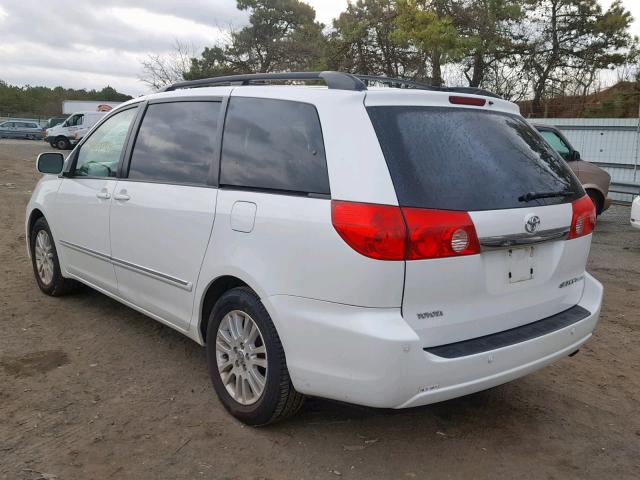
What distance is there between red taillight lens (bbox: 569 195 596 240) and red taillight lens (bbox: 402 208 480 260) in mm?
838

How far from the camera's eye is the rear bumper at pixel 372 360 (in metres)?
2.52

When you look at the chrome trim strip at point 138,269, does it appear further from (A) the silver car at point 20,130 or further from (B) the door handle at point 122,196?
(A) the silver car at point 20,130

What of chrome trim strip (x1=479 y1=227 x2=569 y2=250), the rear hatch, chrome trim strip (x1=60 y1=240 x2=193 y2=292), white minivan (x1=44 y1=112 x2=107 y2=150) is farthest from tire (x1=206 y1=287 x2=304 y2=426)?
white minivan (x1=44 y1=112 x2=107 y2=150)

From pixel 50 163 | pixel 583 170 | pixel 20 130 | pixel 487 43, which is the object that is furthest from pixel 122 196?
pixel 20 130

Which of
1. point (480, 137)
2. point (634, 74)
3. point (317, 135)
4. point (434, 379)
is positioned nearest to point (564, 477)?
point (434, 379)

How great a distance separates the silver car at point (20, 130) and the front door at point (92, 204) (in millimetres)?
44201

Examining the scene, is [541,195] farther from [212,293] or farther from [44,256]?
[44,256]

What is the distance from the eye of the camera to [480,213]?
8.86 ft

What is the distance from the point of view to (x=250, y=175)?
10.4 ft

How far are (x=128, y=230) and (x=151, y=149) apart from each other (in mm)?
550

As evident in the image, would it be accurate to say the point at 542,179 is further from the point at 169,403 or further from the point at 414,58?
the point at 414,58

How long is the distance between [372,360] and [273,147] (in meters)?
1.22

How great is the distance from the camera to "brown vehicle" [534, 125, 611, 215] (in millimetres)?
10258

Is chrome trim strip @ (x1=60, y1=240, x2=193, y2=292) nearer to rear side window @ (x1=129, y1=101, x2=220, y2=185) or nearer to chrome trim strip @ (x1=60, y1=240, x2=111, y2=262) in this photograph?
chrome trim strip @ (x1=60, y1=240, x2=111, y2=262)
